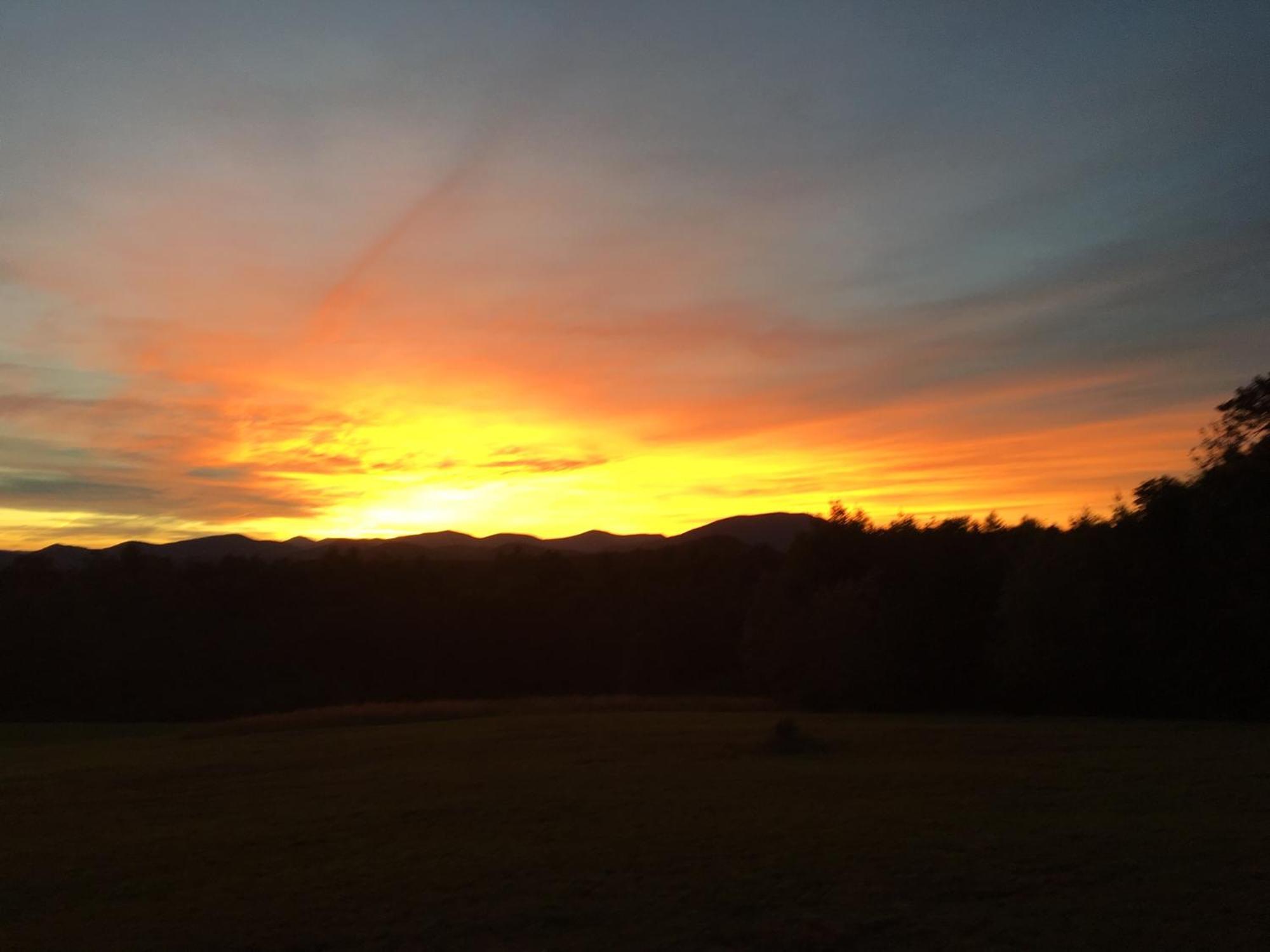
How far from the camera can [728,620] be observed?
69625mm

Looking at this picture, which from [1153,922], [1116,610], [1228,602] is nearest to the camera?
[1153,922]

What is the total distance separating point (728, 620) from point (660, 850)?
5816cm

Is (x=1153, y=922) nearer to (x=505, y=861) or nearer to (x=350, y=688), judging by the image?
(x=505, y=861)

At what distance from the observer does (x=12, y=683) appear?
6694cm

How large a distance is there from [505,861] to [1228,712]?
3315 cm

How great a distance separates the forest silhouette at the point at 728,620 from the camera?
36906 mm

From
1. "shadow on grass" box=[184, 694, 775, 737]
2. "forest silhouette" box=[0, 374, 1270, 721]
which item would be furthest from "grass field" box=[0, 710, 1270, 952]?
"forest silhouette" box=[0, 374, 1270, 721]

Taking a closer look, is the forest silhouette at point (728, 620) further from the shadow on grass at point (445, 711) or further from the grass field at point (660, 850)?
the grass field at point (660, 850)

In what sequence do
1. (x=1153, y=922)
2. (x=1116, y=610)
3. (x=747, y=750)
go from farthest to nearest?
(x=1116, y=610) → (x=747, y=750) → (x=1153, y=922)

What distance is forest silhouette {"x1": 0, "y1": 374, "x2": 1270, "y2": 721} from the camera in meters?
36.9

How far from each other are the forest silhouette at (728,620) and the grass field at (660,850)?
15938 millimetres

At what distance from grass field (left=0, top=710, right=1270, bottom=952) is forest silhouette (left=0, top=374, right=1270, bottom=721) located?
15938mm

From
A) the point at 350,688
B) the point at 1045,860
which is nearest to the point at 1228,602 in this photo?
the point at 1045,860

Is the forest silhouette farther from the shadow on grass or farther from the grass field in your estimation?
the grass field
